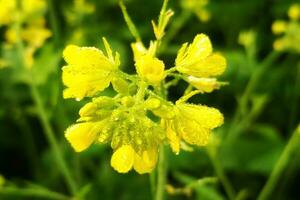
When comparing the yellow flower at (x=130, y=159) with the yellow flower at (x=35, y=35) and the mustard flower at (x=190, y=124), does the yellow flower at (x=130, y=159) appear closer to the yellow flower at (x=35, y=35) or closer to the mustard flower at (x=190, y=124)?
the mustard flower at (x=190, y=124)

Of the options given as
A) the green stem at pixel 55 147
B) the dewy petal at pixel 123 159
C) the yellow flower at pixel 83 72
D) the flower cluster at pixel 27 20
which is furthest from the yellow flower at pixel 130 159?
the flower cluster at pixel 27 20

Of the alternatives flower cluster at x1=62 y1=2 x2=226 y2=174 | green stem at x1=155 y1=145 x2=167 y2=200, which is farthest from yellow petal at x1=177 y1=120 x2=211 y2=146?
green stem at x1=155 y1=145 x2=167 y2=200

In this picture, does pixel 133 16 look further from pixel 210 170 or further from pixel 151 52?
pixel 151 52

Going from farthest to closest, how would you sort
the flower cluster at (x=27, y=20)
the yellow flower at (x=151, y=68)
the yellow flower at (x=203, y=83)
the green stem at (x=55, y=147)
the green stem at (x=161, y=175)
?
the flower cluster at (x=27, y=20), the green stem at (x=55, y=147), the green stem at (x=161, y=175), the yellow flower at (x=203, y=83), the yellow flower at (x=151, y=68)

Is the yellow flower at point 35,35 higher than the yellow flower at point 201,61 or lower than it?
lower

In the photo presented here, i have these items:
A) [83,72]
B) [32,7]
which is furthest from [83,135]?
[32,7]

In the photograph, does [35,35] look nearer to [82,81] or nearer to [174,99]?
[174,99]

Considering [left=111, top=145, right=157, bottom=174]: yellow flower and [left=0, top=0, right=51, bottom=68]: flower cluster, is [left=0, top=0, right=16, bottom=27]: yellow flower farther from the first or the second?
[left=111, top=145, right=157, bottom=174]: yellow flower

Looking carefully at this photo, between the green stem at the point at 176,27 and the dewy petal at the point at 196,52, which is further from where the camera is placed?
the green stem at the point at 176,27
